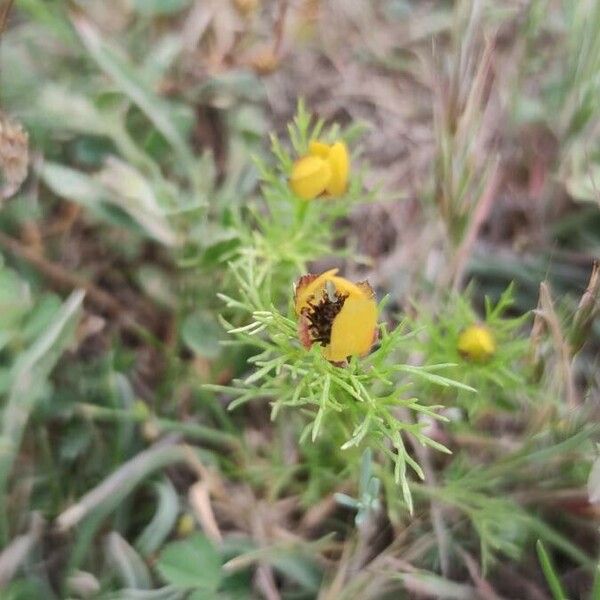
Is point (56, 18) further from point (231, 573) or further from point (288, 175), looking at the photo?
point (231, 573)

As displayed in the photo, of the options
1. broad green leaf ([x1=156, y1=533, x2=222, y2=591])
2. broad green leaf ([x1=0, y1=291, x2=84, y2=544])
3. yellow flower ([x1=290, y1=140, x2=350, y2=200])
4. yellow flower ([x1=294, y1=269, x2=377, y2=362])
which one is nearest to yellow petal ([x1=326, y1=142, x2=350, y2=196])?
yellow flower ([x1=290, y1=140, x2=350, y2=200])

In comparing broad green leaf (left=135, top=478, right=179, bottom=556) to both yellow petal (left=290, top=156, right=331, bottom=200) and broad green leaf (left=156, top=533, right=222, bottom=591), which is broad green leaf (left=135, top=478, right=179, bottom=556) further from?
yellow petal (left=290, top=156, right=331, bottom=200)

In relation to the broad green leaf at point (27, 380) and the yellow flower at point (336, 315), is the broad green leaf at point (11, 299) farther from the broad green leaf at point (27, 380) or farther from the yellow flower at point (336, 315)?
the yellow flower at point (336, 315)

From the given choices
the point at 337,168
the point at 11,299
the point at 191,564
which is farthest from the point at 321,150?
the point at 191,564

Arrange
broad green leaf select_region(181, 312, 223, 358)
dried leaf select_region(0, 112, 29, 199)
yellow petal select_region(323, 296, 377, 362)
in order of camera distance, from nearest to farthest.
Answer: yellow petal select_region(323, 296, 377, 362) < dried leaf select_region(0, 112, 29, 199) < broad green leaf select_region(181, 312, 223, 358)

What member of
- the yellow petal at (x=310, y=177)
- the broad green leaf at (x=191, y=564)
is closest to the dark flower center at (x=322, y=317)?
the yellow petal at (x=310, y=177)

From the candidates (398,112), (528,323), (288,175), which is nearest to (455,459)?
(528,323)
